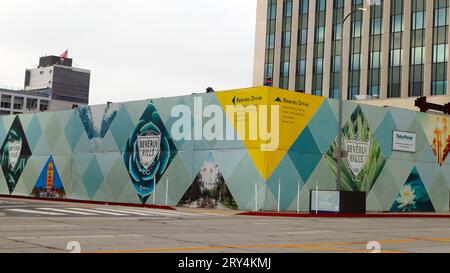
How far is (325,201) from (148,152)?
36.2 feet

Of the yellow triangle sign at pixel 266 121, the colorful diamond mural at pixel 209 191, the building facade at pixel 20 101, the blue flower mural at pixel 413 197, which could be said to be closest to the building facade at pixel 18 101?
the building facade at pixel 20 101

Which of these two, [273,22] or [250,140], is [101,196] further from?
[273,22]

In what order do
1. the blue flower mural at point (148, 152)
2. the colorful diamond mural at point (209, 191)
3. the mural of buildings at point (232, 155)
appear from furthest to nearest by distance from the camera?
the blue flower mural at point (148, 152), the colorful diamond mural at point (209, 191), the mural of buildings at point (232, 155)

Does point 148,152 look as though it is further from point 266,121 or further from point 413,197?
point 413,197

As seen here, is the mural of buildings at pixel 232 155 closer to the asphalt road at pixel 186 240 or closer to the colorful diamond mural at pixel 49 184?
the colorful diamond mural at pixel 49 184

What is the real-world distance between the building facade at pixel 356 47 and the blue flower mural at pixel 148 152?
99.6ft

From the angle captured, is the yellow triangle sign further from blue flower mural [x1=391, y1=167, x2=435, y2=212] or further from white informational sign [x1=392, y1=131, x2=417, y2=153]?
blue flower mural [x1=391, y1=167, x2=435, y2=212]

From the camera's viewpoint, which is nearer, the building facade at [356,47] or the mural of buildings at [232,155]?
the mural of buildings at [232,155]

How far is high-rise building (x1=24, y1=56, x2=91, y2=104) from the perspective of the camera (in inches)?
7470

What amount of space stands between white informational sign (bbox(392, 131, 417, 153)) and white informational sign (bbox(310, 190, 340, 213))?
28.9ft

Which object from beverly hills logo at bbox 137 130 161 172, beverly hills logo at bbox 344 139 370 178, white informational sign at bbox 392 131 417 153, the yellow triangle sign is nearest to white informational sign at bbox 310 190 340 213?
the yellow triangle sign

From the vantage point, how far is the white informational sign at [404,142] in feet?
122

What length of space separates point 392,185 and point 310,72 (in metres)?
39.9

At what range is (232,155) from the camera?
32062mm
